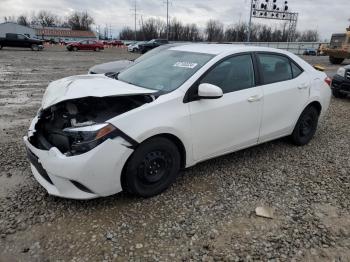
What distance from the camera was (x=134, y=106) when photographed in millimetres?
3584

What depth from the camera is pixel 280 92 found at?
4734 millimetres

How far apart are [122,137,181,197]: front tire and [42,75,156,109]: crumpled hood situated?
0.60 m

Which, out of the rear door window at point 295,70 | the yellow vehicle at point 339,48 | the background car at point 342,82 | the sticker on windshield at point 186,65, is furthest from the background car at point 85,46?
the sticker on windshield at point 186,65

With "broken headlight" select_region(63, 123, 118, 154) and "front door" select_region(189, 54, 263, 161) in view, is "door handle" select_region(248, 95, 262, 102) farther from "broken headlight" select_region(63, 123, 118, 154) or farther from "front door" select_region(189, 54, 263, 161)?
"broken headlight" select_region(63, 123, 118, 154)

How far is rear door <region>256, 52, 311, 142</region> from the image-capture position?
462cm

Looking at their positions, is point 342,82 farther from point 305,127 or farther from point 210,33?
point 210,33

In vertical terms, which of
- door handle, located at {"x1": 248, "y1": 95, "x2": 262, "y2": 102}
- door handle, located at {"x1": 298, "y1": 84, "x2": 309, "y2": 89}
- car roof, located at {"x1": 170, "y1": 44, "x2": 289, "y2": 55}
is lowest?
door handle, located at {"x1": 248, "y1": 95, "x2": 262, "y2": 102}

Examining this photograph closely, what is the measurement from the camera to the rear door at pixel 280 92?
15.1ft

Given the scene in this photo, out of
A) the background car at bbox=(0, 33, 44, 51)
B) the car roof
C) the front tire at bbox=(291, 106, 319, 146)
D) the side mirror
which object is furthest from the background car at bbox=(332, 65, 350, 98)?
the background car at bbox=(0, 33, 44, 51)

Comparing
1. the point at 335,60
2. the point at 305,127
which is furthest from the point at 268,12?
the point at 305,127

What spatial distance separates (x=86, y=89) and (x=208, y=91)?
1.31m

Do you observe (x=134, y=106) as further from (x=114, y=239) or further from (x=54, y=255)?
(x=54, y=255)

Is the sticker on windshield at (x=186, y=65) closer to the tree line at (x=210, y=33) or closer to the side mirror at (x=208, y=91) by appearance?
the side mirror at (x=208, y=91)

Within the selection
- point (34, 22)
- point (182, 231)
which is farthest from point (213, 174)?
point (34, 22)
